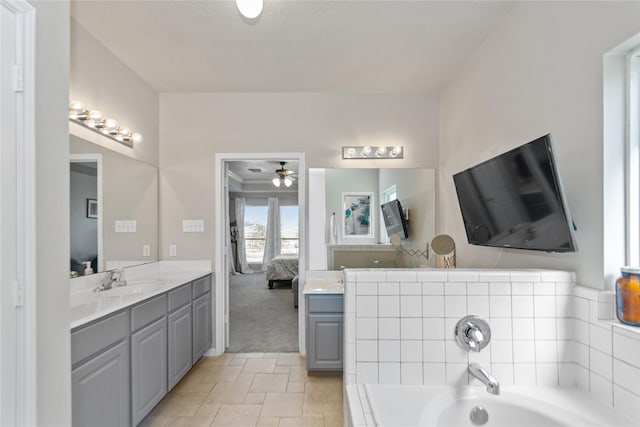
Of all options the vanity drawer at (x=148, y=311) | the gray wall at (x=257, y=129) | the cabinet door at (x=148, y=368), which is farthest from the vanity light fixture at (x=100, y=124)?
the cabinet door at (x=148, y=368)

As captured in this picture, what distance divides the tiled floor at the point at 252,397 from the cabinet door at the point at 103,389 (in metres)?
0.47

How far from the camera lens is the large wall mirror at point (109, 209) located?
7.14 feet

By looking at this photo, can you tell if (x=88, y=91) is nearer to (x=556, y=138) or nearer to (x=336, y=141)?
(x=336, y=141)

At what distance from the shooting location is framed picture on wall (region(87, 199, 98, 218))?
2277 mm

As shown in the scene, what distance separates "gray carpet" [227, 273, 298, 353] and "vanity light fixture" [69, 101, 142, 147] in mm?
2365

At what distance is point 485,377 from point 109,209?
9.18ft

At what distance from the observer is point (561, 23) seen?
5.00 feet

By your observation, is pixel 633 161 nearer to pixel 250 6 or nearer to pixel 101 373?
pixel 250 6

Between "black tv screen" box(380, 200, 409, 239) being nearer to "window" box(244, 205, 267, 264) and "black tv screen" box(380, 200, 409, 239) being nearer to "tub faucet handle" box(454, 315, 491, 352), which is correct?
"tub faucet handle" box(454, 315, 491, 352)

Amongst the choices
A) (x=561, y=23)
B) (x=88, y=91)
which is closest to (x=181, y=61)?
(x=88, y=91)

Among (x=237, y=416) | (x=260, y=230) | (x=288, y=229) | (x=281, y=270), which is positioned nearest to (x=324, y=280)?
(x=237, y=416)

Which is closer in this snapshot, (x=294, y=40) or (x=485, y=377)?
(x=485, y=377)

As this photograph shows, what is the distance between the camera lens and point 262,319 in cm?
444
